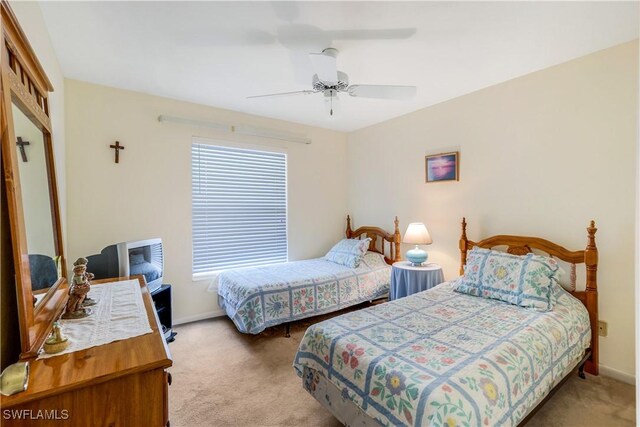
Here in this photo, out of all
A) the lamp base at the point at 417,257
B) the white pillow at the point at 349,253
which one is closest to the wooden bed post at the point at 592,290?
the lamp base at the point at 417,257

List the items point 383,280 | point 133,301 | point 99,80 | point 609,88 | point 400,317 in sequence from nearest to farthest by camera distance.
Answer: point 133,301 < point 400,317 < point 609,88 < point 99,80 < point 383,280

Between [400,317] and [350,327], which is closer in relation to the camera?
[350,327]

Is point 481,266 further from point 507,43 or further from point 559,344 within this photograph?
point 507,43

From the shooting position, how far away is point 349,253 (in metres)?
3.79

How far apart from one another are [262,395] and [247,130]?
2911 mm

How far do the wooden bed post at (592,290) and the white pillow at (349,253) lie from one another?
2.14 meters

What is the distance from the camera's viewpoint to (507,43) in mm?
2121

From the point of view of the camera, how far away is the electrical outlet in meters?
2.28

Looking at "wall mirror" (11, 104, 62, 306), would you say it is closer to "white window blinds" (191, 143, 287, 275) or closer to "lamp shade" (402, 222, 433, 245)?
"white window blinds" (191, 143, 287, 275)

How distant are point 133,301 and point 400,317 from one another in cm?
169

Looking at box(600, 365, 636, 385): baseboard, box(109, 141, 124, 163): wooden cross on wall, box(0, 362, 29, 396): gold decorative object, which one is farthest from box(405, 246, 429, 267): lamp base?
box(109, 141, 124, 163): wooden cross on wall

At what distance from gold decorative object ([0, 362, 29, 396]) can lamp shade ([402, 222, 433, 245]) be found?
3046 millimetres

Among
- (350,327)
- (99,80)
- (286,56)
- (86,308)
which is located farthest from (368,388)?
(99,80)

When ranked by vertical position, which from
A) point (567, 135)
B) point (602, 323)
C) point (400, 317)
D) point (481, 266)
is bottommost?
point (602, 323)
